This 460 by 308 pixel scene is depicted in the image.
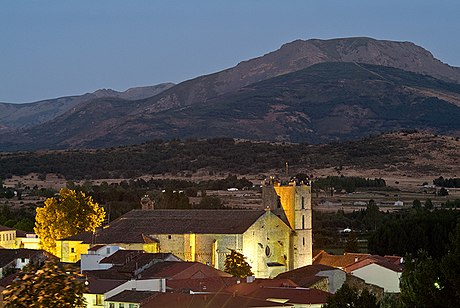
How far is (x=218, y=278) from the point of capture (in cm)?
5659

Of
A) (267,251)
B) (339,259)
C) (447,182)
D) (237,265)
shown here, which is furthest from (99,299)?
(447,182)

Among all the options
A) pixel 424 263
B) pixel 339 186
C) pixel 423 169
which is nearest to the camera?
pixel 424 263

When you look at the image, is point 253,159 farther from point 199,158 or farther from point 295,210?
point 295,210

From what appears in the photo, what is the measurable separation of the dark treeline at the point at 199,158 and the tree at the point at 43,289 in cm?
12399

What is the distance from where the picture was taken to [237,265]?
63406mm

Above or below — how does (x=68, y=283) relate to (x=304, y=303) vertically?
above

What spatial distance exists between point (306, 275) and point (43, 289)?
33.8 m

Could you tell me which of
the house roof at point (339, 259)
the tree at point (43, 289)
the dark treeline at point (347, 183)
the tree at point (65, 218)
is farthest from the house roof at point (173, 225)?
the dark treeline at point (347, 183)

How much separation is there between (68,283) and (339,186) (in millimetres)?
105485

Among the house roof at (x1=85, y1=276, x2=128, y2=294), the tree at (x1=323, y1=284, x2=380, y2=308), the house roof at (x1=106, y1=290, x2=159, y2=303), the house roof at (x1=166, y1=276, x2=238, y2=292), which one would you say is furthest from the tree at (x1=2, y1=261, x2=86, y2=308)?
the house roof at (x1=166, y1=276, x2=238, y2=292)

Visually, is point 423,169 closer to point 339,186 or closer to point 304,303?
point 339,186

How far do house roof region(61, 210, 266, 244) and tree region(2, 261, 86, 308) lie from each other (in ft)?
127

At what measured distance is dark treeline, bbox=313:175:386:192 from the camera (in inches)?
5162

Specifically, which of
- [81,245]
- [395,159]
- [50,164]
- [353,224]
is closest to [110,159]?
[50,164]
